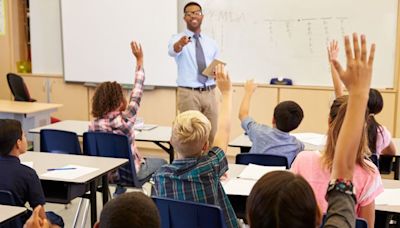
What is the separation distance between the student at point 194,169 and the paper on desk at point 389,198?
0.78 m

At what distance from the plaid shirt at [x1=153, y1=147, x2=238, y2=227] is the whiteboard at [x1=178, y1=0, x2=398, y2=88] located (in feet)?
12.8

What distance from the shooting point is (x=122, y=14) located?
21.9 feet

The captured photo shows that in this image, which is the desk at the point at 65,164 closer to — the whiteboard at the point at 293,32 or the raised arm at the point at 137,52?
the raised arm at the point at 137,52

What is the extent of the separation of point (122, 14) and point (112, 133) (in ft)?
10.8

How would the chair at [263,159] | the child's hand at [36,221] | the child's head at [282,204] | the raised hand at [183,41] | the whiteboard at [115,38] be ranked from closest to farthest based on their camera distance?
the child's head at [282,204], the child's hand at [36,221], the chair at [263,159], the raised hand at [183,41], the whiteboard at [115,38]

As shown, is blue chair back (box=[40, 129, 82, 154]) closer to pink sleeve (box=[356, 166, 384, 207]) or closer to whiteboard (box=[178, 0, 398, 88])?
pink sleeve (box=[356, 166, 384, 207])

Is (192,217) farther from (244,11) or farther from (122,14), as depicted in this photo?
(122,14)

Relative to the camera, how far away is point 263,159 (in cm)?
313

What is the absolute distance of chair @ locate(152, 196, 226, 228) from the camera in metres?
1.98

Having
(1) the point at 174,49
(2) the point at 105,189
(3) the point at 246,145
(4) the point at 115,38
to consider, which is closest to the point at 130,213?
(2) the point at 105,189

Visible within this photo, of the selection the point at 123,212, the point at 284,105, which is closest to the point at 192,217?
the point at 123,212

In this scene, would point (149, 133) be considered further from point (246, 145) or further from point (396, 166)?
point (396, 166)

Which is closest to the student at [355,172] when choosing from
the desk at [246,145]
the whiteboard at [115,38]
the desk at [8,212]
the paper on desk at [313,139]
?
the desk at [8,212]

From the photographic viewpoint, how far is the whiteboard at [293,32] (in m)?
5.58
